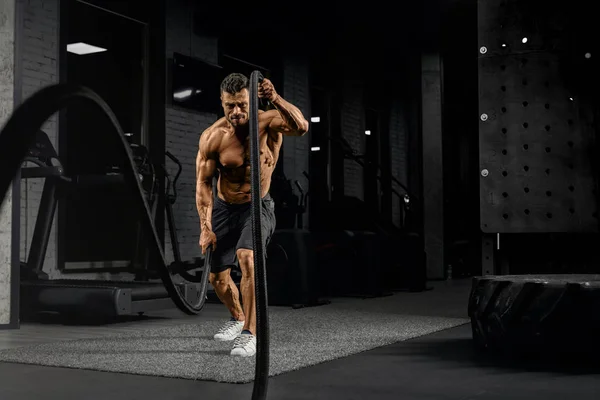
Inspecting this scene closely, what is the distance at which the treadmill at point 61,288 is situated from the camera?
18.0ft

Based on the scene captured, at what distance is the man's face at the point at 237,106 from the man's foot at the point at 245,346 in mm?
1108

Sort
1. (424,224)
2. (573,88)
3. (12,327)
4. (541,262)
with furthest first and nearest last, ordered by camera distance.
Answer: (424,224) → (12,327) → (541,262) → (573,88)

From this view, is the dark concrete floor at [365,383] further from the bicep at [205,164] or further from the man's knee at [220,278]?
the bicep at [205,164]

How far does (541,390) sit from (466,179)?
11362 millimetres

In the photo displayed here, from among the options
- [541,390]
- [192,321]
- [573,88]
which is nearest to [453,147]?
[192,321]

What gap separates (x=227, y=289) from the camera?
436 cm

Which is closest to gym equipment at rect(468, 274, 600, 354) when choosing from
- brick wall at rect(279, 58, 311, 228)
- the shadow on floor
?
the shadow on floor

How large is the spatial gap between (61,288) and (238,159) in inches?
93.4

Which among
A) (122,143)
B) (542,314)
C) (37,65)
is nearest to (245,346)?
(542,314)

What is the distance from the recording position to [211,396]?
2.78 m

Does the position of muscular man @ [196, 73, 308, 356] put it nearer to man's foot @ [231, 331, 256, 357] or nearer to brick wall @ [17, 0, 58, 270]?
man's foot @ [231, 331, 256, 357]

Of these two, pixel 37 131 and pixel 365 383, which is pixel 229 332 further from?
pixel 37 131

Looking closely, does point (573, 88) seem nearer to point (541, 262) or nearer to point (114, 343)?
point (541, 262)

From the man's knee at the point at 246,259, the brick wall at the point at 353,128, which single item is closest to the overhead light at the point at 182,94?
the brick wall at the point at 353,128
